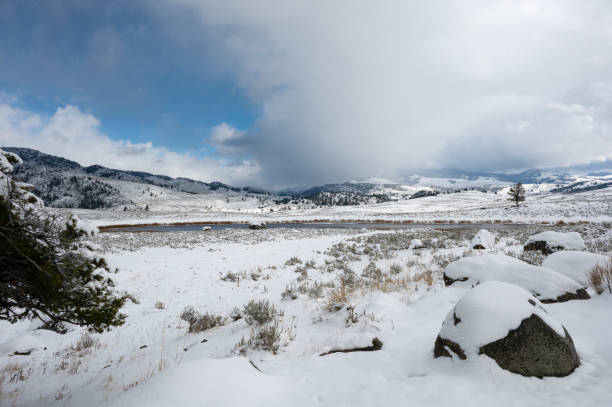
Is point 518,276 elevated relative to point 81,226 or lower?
lower

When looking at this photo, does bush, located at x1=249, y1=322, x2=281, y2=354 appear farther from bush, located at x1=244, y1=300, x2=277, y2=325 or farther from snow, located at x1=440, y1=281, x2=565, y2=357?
snow, located at x1=440, y1=281, x2=565, y2=357

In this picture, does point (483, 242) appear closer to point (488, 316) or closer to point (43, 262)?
point (488, 316)

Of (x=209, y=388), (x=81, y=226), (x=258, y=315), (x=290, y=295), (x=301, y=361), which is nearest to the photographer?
(x=209, y=388)

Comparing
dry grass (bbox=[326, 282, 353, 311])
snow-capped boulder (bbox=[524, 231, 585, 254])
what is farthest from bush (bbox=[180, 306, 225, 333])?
snow-capped boulder (bbox=[524, 231, 585, 254])

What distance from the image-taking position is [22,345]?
5824 mm

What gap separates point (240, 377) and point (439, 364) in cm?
239

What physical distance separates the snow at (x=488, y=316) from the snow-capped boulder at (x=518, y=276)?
2124mm

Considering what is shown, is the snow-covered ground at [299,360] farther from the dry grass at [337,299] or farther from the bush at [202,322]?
the bush at [202,322]

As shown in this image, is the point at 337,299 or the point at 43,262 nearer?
the point at 43,262

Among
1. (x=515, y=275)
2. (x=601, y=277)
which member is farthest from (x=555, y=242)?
(x=515, y=275)

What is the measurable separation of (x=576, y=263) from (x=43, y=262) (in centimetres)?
1003

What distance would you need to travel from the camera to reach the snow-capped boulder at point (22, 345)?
18.5ft

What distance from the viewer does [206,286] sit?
10.4 m

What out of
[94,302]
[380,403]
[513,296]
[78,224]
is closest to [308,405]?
[380,403]
